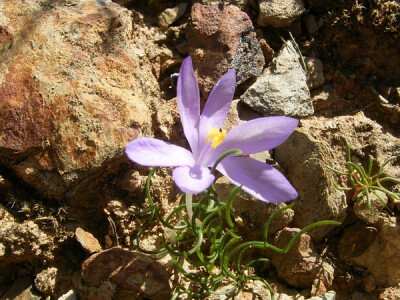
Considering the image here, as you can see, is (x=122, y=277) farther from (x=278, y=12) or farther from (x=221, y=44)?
(x=278, y=12)

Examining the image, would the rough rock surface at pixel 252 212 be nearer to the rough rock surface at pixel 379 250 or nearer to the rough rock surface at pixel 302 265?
the rough rock surface at pixel 302 265

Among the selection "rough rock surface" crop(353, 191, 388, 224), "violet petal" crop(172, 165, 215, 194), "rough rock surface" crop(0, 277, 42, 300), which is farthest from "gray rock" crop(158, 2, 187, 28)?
"rough rock surface" crop(0, 277, 42, 300)

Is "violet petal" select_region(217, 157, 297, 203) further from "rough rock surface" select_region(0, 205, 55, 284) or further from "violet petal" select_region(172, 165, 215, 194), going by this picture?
"rough rock surface" select_region(0, 205, 55, 284)

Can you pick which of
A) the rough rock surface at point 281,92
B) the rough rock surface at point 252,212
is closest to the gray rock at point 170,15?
the rough rock surface at point 281,92

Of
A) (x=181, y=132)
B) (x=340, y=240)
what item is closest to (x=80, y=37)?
(x=181, y=132)

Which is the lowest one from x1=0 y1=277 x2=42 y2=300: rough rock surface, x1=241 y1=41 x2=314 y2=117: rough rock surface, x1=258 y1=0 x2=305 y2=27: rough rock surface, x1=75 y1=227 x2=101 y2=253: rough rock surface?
x1=0 y1=277 x2=42 y2=300: rough rock surface
